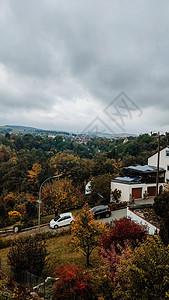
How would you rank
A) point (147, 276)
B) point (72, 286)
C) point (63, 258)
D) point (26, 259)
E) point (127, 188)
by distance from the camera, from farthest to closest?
point (127, 188), point (63, 258), point (26, 259), point (72, 286), point (147, 276)

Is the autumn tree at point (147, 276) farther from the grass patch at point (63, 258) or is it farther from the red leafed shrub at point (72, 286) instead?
the grass patch at point (63, 258)

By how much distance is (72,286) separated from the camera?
7.23 meters

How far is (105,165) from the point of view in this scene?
135 ft

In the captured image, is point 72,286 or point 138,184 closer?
point 72,286

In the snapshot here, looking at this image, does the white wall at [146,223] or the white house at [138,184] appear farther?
the white house at [138,184]

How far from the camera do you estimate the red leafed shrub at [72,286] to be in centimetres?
701

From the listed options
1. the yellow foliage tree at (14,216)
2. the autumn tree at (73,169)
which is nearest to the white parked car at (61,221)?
the yellow foliage tree at (14,216)

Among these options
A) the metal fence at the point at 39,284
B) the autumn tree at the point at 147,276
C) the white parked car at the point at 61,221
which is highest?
the autumn tree at the point at 147,276

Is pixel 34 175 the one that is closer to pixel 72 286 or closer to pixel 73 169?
pixel 73 169

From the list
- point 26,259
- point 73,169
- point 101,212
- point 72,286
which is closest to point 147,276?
point 72,286

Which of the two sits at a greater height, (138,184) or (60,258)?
(138,184)

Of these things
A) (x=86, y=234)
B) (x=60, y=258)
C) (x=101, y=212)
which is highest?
(x=86, y=234)

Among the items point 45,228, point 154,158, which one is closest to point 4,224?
point 45,228

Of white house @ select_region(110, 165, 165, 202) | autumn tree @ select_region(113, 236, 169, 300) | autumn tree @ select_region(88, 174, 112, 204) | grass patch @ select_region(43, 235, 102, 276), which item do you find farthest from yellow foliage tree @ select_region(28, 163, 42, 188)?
autumn tree @ select_region(113, 236, 169, 300)
